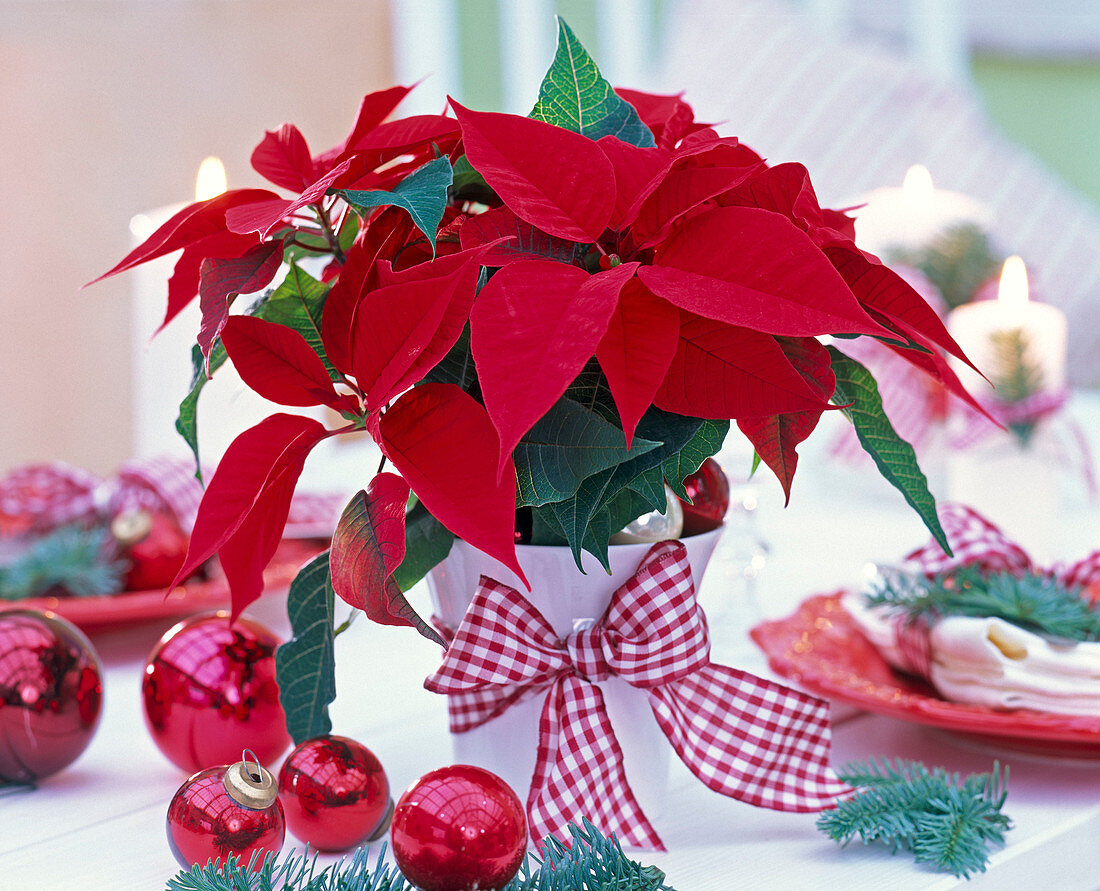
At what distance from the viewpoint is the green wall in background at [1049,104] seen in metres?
2.65

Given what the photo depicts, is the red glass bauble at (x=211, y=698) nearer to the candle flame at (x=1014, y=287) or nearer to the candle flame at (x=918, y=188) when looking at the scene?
the candle flame at (x=1014, y=287)

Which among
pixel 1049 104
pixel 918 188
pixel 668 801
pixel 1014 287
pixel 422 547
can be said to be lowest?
pixel 668 801

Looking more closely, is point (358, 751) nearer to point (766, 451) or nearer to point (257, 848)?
point (257, 848)

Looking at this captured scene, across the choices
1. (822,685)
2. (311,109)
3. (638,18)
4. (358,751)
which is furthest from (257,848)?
(638,18)

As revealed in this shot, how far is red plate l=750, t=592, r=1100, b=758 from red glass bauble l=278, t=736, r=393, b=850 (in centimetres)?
21

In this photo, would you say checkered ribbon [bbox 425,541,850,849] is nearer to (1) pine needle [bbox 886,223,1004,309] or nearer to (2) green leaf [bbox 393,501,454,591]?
(2) green leaf [bbox 393,501,454,591]

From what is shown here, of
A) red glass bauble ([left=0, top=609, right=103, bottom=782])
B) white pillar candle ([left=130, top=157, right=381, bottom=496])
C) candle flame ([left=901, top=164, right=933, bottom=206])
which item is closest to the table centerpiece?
red glass bauble ([left=0, top=609, right=103, bottom=782])

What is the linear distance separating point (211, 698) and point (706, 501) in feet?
0.69

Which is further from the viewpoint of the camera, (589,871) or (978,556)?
(978,556)

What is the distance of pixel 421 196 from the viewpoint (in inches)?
Answer: 12.1

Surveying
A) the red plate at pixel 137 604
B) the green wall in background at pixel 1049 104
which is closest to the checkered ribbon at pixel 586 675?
the red plate at pixel 137 604

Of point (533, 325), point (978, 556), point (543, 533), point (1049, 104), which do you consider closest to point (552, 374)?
point (533, 325)

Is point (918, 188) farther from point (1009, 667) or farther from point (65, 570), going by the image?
point (65, 570)

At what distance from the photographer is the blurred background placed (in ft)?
4.64
